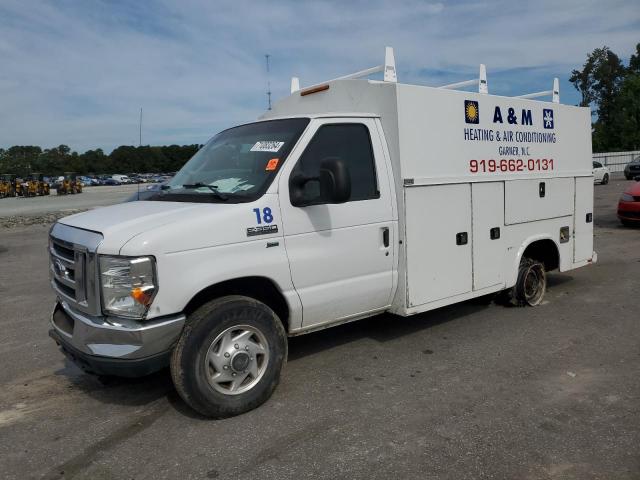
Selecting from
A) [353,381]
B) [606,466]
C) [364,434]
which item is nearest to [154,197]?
[353,381]

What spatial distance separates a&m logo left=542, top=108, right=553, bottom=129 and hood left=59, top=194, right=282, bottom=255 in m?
4.01

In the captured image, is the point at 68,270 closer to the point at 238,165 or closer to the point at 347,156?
the point at 238,165

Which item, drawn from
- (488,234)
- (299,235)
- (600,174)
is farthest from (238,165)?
(600,174)

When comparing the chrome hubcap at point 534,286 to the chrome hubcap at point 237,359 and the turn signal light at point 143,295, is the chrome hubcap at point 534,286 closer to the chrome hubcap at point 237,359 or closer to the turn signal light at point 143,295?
the chrome hubcap at point 237,359

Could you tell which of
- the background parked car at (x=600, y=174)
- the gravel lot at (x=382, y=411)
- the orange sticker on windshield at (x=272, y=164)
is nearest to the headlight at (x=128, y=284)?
the gravel lot at (x=382, y=411)

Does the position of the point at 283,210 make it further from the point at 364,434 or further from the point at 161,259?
the point at 364,434

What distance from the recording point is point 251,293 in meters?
4.18

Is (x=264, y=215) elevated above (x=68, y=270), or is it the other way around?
(x=264, y=215)

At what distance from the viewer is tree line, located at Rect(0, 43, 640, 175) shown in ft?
197

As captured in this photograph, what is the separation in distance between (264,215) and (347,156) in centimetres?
104

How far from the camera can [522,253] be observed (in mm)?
Result: 6152

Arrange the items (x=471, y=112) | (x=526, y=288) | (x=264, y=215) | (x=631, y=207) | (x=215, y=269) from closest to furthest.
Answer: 1. (x=215, y=269)
2. (x=264, y=215)
3. (x=471, y=112)
4. (x=526, y=288)
5. (x=631, y=207)

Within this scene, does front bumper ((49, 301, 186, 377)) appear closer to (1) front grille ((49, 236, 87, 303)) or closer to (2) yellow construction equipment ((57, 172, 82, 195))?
(1) front grille ((49, 236, 87, 303))

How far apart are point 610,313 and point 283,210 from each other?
4.34 m
